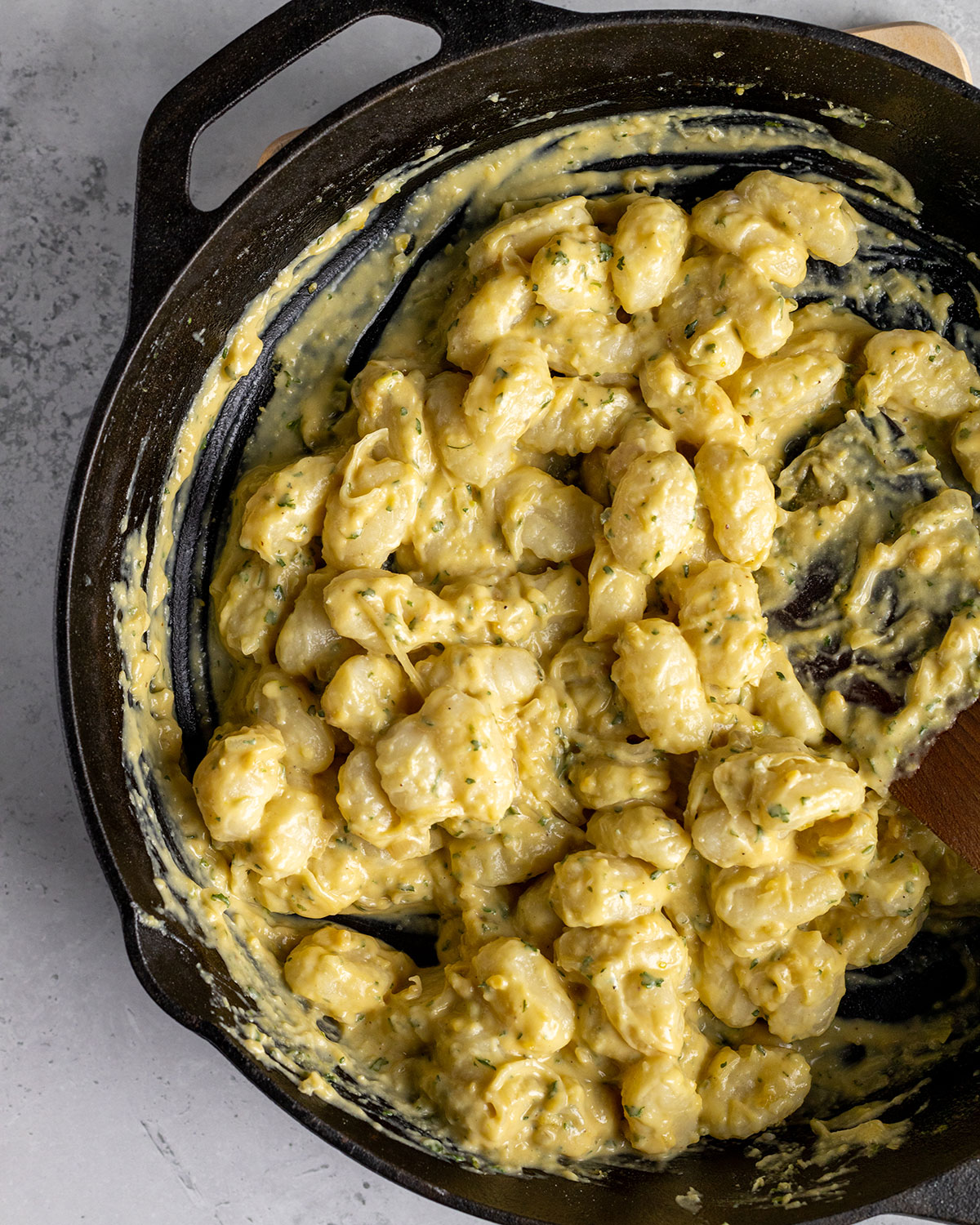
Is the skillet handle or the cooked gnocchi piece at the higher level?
the skillet handle

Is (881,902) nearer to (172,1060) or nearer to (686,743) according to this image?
(686,743)

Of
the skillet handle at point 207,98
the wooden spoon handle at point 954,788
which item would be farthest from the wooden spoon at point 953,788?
the skillet handle at point 207,98

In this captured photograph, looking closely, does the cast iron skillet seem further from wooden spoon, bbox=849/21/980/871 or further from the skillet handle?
wooden spoon, bbox=849/21/980/871

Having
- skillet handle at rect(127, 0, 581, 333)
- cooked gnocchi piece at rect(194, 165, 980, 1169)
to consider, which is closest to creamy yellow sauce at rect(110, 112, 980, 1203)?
cooked gnocchi piece at rect(194, 165, 980, 1169)

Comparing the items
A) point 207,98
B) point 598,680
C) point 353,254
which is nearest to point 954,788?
point 598,680

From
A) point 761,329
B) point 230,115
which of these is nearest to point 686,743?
point 761,329

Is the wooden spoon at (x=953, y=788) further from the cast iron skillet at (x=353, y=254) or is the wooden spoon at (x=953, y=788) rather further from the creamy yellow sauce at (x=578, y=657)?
the cast iron skillet at (x=353, y=254)

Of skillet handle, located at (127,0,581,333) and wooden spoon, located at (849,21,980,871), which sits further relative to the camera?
wooden spoon, located at (849,21,980,871)
